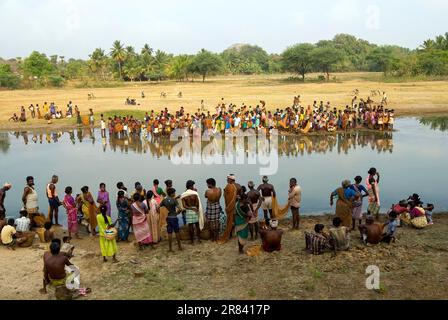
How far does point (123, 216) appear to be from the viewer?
9094 millimetres

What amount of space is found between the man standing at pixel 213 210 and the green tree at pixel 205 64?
62.1 meters

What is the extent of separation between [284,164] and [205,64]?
55.1 m

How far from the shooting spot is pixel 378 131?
22.7 metres

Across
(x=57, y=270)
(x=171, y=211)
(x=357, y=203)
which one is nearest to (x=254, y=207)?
(x=171, y=211)

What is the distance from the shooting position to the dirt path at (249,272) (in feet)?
22.2

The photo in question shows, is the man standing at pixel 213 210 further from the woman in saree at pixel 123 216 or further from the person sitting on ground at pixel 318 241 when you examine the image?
the person sitting on ground at pixel 318 241

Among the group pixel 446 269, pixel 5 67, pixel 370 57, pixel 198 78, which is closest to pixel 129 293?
pixel 446 269

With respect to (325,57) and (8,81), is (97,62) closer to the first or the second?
(8,81)

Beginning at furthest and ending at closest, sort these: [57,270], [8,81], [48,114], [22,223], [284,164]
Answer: [8,81]
[48,114]
[284,164]
[22,223]
[57,270]

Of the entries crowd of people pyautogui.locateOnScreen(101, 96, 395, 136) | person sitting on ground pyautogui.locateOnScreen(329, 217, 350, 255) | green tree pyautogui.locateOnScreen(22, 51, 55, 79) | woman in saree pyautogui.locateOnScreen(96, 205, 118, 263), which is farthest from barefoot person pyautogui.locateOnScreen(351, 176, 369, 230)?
green tree pyautogui.locateOnScreen(22, 51, 55, 79)

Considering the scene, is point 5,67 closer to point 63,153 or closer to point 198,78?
point 198,78

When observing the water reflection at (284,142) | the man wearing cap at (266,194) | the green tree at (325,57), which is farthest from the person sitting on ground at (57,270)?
the green tree at (325,57)

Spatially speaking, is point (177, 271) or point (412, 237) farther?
point (412, 237)

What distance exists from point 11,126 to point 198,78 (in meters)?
51.2
